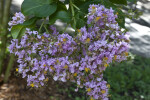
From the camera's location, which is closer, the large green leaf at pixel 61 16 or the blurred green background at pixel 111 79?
the large green leaf at pixel 61 16

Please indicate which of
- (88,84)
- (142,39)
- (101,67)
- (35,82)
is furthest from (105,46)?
(142,39)

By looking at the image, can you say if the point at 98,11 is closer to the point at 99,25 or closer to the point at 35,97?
the point at 99,25

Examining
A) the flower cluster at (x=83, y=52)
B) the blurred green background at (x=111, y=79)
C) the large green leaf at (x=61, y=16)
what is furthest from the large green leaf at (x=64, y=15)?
the blurred green background at (x=111, y=79)

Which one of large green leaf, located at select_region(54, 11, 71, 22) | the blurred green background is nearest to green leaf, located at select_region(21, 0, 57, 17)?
large green leaf, located at select_region(54, 11, 71, 22)

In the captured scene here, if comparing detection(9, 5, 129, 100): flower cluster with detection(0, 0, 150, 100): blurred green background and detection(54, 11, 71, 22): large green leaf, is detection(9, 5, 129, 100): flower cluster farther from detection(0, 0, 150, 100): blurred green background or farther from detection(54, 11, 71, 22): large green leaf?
detection(0, 0, 150, 100): blurred green background

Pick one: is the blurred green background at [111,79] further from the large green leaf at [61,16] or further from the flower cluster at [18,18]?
the large green leaf at [61,16]

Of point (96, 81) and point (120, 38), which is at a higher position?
point (120, 38)
